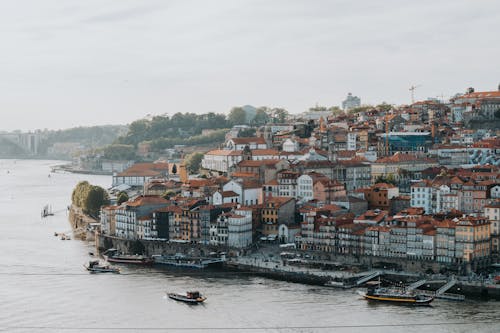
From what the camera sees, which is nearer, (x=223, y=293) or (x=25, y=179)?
(x=223, y=293)

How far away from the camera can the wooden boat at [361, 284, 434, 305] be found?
1160 inches

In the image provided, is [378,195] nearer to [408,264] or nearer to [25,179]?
[408,264]

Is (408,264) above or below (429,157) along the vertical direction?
below

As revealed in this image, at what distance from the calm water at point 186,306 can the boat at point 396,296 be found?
349 mm

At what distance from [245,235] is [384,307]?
387 inches

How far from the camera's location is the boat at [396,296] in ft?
96.7

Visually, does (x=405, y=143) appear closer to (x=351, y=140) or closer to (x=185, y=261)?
(x=351, y=140)

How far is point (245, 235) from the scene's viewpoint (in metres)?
37.9

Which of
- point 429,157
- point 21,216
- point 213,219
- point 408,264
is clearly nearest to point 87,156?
point 21,216

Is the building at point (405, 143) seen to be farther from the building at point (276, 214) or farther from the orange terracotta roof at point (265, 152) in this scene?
the building at point (276, 214)

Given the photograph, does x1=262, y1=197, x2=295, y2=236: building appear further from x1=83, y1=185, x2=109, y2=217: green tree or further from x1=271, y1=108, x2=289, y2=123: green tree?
x1=271, y1=108, x2=289, y2=123: green tree

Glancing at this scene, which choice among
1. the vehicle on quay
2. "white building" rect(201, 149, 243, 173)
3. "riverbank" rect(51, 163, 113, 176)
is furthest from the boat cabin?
"riverbank" rect(51, 163, 113, 176)

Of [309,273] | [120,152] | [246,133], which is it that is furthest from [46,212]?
[120,152]

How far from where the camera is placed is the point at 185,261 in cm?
3719
